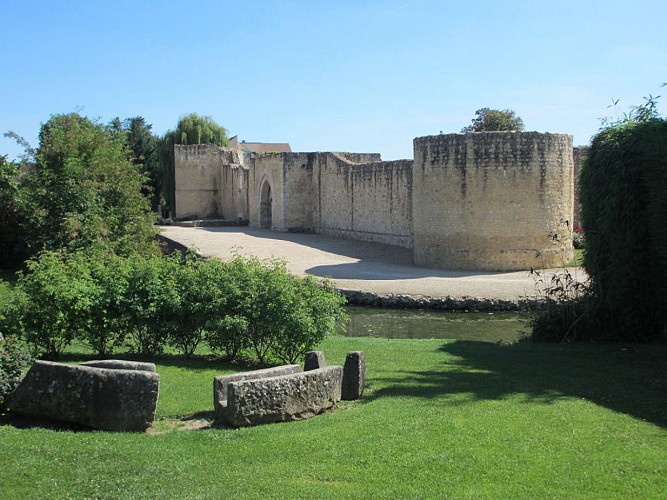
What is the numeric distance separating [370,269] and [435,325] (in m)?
7.66

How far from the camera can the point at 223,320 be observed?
9.13 m

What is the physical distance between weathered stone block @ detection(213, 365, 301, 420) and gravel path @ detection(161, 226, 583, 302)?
6296 mm

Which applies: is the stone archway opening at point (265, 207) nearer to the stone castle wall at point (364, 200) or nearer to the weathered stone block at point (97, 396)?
the stone castle wall at point (364, 200)

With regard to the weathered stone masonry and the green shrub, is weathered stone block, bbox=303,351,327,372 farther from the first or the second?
the weathered stone masonry

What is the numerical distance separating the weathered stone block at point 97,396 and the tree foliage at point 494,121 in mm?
40734

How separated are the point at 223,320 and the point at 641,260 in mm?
6702

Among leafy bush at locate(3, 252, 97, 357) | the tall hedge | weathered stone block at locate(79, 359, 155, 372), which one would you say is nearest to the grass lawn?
weathered stone block at locate(79, 359, 155, 372)

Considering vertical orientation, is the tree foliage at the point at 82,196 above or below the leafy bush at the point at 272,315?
above

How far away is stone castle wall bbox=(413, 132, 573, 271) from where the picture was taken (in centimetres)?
2258

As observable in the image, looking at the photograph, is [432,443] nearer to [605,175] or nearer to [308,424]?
[308,424]

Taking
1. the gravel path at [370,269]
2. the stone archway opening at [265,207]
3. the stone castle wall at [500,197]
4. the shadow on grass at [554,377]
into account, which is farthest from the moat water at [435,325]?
the stone archway opening at [265,207]

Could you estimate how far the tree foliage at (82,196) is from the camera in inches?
734

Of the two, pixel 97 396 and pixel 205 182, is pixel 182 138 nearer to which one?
pixel 205 182

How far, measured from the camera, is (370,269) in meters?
23.3
